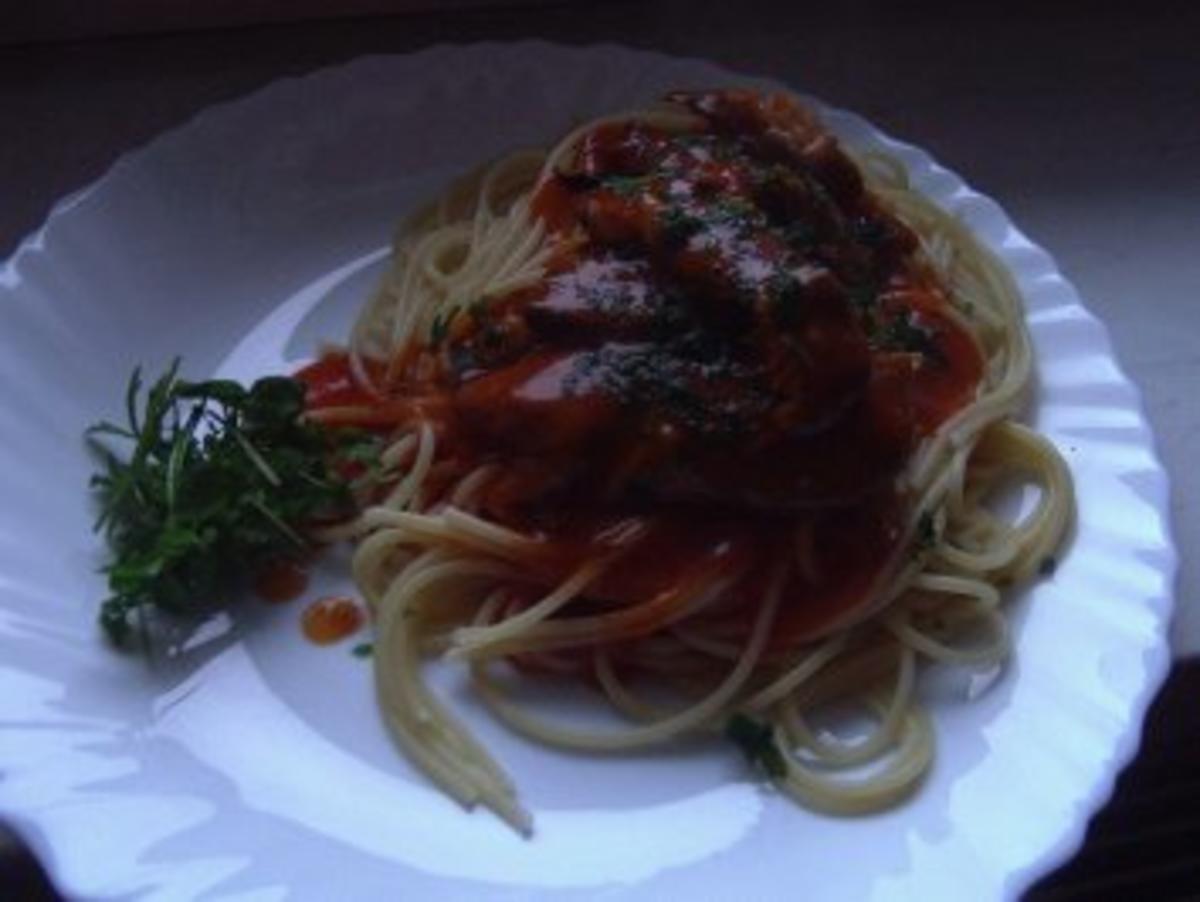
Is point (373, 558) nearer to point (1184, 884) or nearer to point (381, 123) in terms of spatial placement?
point (381, 123)

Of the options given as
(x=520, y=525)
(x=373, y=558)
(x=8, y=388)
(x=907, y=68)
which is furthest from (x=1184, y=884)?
(x=8, y=388)

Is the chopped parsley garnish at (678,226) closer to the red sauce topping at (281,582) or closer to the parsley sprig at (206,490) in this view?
the parsley sprig at (206,490)

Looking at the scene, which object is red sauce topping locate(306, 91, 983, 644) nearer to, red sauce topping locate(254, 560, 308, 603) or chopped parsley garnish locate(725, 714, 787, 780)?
chopped parsley garnish locate(725, 714, 787, 780)

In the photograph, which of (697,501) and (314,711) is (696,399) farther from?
(314,711)

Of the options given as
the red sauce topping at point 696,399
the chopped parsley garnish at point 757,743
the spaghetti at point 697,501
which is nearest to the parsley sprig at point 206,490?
the spaghetti at point 697,501

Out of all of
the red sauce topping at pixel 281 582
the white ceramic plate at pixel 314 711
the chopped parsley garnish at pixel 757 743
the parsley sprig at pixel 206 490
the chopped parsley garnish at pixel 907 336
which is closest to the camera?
the white ceramic plate at pixel 314 711

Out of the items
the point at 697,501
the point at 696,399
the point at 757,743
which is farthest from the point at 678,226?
the point at 757,743

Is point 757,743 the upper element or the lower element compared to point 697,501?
lower
